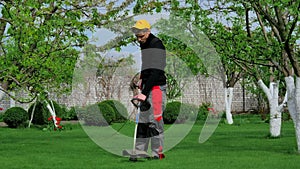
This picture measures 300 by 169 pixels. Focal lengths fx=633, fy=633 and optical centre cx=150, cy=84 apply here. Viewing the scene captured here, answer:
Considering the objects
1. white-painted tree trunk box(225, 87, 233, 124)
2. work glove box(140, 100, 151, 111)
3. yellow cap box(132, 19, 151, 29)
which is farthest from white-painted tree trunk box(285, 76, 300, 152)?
white-painted tree trunk box(225, 87, 233, 124)

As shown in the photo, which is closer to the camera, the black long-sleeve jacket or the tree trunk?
the black long-sleeve jacket

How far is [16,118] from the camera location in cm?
2144

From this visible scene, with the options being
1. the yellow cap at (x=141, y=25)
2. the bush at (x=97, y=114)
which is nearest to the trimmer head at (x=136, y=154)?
the yellow cap at (x=141, y=25)

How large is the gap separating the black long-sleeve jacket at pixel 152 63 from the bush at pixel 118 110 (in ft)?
44.1

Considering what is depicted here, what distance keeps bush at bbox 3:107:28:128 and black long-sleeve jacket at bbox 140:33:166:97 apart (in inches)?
498

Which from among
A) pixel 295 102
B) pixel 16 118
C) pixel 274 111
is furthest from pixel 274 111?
pixel 16 118

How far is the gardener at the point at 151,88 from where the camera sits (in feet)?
31.0

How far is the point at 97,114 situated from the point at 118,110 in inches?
159

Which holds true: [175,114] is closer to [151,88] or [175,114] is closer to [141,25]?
[151,88]

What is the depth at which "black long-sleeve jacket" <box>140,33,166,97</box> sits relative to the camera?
939 cm

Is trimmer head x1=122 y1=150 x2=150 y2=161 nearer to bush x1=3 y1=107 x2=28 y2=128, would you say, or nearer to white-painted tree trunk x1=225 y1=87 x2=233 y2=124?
bush x1=3 y1=107 x2=28 y2=128

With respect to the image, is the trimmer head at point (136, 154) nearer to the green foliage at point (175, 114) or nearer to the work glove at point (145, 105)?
the work glove at point (145, 105)

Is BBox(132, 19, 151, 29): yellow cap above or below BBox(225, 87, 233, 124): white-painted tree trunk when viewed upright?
above

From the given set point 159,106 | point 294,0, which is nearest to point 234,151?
point 159,106
